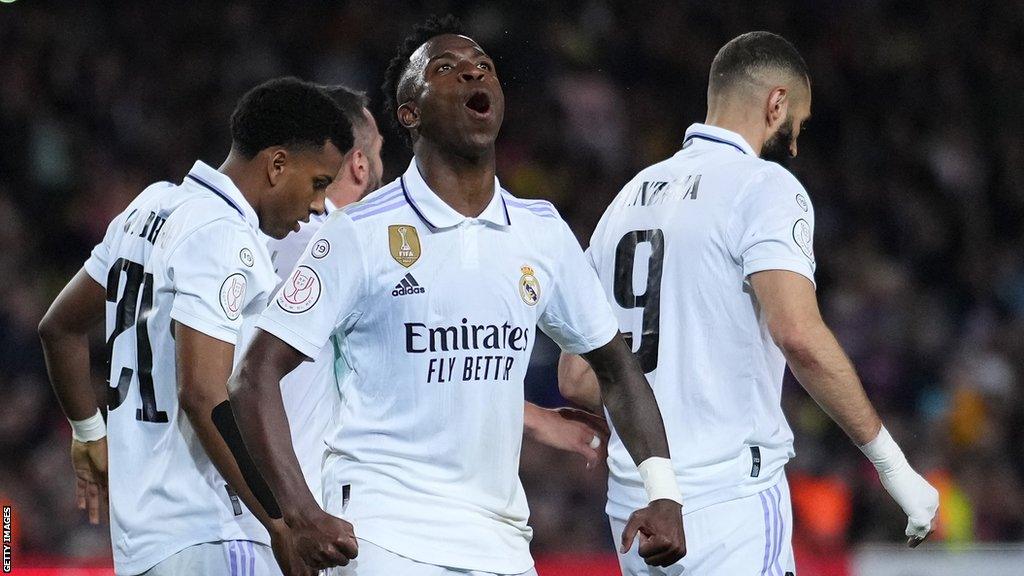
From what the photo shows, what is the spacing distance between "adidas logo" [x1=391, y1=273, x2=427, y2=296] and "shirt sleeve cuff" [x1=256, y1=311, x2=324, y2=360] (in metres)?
0.24

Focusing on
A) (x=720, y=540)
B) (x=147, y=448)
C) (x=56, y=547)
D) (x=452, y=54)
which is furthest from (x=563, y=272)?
(x=56, y=547)

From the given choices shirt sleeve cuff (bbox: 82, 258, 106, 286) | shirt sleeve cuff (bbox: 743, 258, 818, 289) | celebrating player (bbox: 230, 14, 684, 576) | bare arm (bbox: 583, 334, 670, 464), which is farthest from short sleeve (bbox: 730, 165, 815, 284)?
shirt sleeve cuff (bbox: 82, 258, 106, 286)

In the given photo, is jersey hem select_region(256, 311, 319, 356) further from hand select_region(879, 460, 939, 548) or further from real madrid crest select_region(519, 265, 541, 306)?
hand select_region(879, 460, 939, 548)

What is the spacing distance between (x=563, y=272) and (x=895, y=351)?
749 cm

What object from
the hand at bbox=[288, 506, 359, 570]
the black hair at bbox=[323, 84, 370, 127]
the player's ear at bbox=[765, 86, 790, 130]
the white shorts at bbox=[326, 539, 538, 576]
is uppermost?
the black hair at bbox=[323, 84, 370, 127]

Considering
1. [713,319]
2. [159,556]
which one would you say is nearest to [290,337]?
[159,556]

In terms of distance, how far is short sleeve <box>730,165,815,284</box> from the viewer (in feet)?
13.6

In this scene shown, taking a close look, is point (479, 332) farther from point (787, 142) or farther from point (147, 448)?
point (787, 142)

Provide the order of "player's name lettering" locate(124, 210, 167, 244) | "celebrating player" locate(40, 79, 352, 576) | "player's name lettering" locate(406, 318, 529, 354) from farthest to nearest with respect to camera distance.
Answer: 1. "player's name lettering" locate(124, 210, 167, 244)
2. "celebrating player" locate(40, 79, 352, 576)
3. "player's name lettering" locate(406, 318, 529, 354)

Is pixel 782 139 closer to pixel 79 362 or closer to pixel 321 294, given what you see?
pixel 321 294

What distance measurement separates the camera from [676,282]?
4.35m

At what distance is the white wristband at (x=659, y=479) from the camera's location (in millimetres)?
3631

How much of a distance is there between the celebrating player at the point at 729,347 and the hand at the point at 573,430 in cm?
15

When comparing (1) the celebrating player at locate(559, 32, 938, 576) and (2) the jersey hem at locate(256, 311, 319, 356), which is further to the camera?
(1) the celebrating player at locate(559, 32, 938, 576)
